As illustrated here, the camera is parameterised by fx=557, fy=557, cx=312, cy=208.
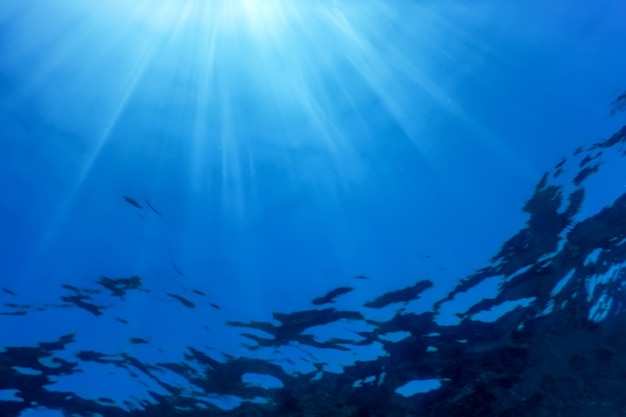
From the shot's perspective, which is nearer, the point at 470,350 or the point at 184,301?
the point at 184,301

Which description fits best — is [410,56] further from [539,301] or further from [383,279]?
[539,301]

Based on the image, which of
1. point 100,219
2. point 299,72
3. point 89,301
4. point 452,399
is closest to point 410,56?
point 299,72

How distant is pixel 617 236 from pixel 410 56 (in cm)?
578

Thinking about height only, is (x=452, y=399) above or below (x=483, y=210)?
below

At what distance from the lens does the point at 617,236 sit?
10.6m

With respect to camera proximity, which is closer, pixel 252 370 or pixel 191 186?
pixel 191 186

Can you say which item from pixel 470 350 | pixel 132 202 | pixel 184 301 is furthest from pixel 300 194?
pixel 470 350

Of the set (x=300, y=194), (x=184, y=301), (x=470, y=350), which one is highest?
(x=300, y=194)

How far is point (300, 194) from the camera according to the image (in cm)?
920

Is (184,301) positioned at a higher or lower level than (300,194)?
lower

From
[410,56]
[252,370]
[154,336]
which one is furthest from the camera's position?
[252,370]

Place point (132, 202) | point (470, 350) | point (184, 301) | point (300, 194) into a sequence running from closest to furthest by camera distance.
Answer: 1. point (132, 202)
2. point (300, 194)
3. point (184, 301)
4. point (470, 350)

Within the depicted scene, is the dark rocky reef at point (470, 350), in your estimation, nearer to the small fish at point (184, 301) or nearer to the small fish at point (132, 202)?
the small fish at point (184, 301)

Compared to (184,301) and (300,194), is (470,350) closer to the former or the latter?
(300,194)
